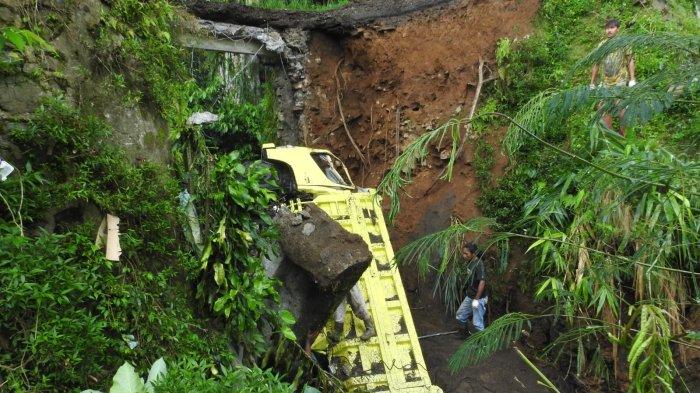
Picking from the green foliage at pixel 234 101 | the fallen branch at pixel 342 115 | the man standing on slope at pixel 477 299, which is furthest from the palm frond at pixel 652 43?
the green foliage at pixel 234 101

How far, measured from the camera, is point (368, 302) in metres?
6.32

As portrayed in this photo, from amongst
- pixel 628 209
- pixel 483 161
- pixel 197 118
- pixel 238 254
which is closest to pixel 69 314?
pixel 238 254

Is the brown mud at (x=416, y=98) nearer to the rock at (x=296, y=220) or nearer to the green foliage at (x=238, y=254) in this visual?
the rock at (x=296, y=220)

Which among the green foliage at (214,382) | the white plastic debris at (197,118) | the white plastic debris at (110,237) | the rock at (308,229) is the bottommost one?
the green foliage at (214,382)

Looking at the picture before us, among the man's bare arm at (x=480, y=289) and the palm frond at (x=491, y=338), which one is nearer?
the palm frond at (x=491, y=338)

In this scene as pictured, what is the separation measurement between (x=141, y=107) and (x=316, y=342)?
2.69m

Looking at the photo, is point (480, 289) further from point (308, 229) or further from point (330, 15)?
point (330, 15)

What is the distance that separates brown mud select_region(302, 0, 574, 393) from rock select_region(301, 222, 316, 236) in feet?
10.1

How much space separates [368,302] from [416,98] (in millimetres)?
5514

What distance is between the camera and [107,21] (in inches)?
158

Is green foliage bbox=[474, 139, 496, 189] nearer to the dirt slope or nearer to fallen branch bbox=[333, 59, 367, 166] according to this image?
the dirt slope

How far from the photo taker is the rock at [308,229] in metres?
5.38

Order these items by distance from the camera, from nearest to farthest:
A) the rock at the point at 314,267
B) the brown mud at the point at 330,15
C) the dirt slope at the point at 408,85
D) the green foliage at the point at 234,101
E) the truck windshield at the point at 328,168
→ the rock at the point at 314,267, the truck windshield at the point at 328,168, the dirt slope at the point at 408,85, the brown mud at the point at 330,15, the green foliage at the point at 234,101

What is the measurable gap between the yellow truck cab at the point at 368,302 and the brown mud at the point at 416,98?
1632mm
